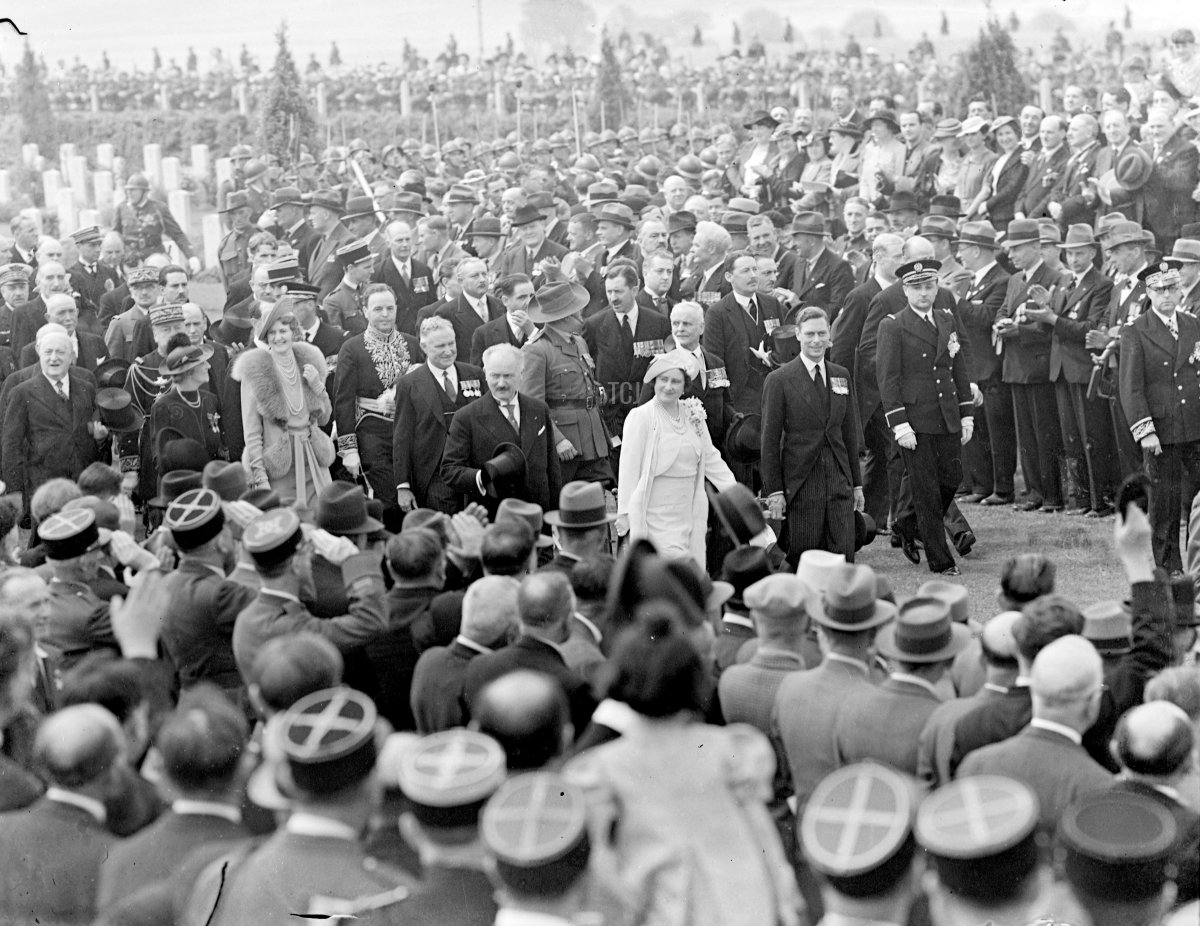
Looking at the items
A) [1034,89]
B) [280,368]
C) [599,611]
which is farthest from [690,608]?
[1034,89]

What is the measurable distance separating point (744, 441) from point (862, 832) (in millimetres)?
6794

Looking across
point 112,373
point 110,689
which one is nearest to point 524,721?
point 110,689

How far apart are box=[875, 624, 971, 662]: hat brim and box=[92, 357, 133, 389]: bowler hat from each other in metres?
6.76

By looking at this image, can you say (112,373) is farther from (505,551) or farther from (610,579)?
(610,579)

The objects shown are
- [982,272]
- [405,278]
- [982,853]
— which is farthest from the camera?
[405,278]

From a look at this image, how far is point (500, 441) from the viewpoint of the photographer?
9609 mm

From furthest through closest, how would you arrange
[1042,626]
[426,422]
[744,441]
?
[744,441] → [426,422] → [1042,626]

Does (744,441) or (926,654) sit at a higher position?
(926,654)

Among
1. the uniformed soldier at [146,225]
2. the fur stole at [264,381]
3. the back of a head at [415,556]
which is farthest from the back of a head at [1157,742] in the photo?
the uniformed soldier at [146,225]

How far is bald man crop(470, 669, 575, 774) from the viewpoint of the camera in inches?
179

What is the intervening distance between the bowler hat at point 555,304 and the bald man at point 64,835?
6.24 meters

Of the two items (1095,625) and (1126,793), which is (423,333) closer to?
(1095,625)

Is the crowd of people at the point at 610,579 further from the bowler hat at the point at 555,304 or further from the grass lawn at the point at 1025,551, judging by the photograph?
the grass lawn at the point at 1025,551

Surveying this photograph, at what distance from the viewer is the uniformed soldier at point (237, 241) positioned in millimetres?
17312
